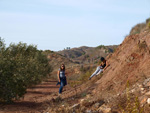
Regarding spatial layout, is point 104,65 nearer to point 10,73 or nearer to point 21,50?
point 10,73

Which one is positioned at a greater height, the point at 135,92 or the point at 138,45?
the point at 138,45

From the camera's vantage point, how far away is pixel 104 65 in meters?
15.6

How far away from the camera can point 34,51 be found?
105ft

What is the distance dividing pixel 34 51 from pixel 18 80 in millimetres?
18703

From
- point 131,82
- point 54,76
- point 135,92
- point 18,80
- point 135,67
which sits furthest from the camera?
point 54,76

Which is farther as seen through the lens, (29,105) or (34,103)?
(34,103)

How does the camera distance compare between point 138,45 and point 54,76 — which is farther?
point 54,76

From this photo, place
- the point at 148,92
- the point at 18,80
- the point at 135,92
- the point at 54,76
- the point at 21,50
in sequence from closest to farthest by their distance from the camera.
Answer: the point at 148,92 → the point at 135,92 → the point at 18,80 → the point at 21,50 → the point at 54,76

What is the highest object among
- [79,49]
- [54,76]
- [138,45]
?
[79,49]

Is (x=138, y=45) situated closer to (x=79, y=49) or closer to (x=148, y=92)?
(x=148, y=92)

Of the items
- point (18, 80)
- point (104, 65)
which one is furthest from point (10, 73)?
point (104, 65)

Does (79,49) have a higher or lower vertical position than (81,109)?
higher

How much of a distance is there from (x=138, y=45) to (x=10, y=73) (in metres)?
7.42

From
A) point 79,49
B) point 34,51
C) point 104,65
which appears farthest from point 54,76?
point 79,49
